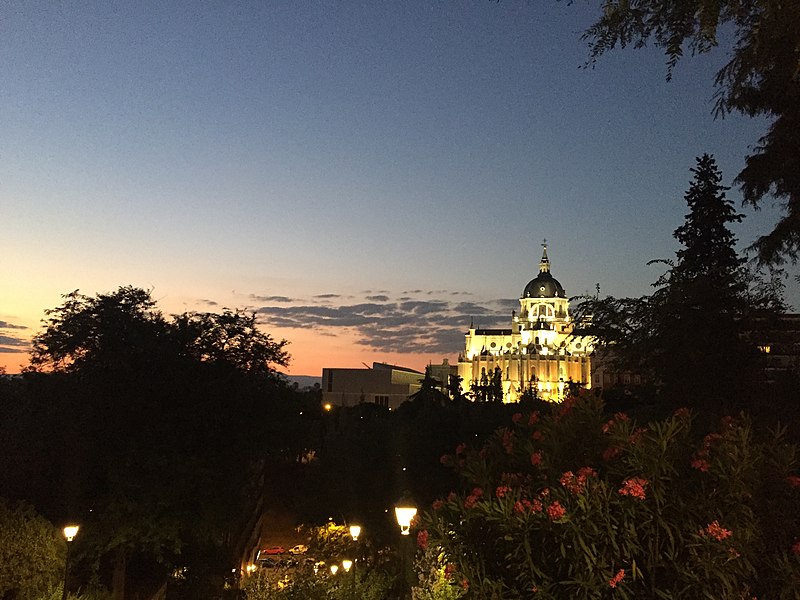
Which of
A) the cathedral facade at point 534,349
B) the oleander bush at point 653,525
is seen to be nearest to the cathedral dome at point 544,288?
the cathedral facade at point 534,349

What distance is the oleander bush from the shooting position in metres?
5.89

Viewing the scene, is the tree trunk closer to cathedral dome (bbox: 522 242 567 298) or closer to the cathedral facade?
the cathedral facade

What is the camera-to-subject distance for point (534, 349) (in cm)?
15438

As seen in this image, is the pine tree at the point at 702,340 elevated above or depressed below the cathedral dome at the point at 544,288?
below

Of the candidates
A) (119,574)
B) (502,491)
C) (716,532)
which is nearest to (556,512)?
(502,491)

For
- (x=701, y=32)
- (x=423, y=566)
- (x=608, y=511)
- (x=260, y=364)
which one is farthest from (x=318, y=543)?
(x=701, y=32)

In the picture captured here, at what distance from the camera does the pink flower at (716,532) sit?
5754 mm

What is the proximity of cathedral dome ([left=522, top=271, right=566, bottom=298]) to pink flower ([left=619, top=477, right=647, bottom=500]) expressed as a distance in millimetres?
160206

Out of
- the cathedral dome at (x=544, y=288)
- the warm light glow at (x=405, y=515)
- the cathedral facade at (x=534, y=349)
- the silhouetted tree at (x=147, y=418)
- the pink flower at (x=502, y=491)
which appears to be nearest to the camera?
the pink flower at (x=502, y=491)

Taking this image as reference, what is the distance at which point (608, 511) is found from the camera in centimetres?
602

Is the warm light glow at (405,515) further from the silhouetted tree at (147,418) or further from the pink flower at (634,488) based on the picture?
the silhouetted tree at (147,418)

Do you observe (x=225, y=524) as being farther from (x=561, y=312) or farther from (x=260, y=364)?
(x=561, y=312)

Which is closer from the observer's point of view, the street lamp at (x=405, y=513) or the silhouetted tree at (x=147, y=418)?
the street lamp at (x=405, y=513)

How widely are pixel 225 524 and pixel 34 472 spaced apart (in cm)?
497
